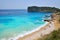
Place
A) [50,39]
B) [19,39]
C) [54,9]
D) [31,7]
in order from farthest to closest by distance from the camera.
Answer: [31,7], [54,9], [19,39], [50,39]

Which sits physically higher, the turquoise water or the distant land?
the distant land

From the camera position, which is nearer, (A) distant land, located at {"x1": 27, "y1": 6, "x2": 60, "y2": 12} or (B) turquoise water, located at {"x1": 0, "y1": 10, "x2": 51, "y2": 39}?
(B) turquoise water, located at {"x1": 0, "y1": 10, "x2": 51, "y2": 39}

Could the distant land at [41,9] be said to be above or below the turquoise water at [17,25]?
above

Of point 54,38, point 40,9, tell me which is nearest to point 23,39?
point 54,38

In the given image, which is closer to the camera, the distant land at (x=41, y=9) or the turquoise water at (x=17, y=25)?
the turquoise water at (x=17, y=25)

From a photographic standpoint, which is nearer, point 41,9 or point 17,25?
point 17,25

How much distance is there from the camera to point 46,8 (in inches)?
2516

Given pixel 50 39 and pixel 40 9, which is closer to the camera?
pixel 50 39

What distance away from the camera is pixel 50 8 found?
63.2 m

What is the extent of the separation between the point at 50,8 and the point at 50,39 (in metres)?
58.2

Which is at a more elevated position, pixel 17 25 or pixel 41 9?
pixel 41 9

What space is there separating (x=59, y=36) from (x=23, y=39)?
310cm

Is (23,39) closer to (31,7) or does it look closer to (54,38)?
(54,38)

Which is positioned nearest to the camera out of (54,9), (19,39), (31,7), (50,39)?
(50,39)
